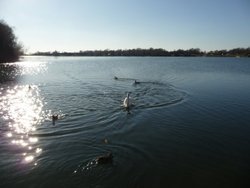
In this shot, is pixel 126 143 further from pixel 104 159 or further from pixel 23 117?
pixel 23 117

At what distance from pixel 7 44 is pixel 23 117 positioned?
7533 centimetres

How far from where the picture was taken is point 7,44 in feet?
282

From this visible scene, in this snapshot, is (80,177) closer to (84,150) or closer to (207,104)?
(84,150)

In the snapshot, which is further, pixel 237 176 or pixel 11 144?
pixel 11 144

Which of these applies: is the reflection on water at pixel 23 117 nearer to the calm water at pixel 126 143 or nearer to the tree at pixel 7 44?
the calm water at pixel 126 143

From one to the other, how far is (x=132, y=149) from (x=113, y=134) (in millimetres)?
2270

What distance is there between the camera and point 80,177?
10023 millimetres

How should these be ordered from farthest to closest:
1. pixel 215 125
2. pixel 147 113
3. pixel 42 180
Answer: pixel 147 113 < pixel 215 125 < pixel 42 180

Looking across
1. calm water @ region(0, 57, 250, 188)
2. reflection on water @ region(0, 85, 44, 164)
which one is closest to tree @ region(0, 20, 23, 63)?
reflection on water @ region(0, 85, 44, 164)

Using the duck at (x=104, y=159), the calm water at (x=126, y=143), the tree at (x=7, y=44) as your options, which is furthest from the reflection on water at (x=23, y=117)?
the tree at (x=7, y=44)

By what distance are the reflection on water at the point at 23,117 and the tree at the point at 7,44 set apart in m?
60.6

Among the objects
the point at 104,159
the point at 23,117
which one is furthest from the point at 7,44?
the point at 104,159

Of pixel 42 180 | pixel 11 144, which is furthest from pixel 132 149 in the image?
pixel 11 144

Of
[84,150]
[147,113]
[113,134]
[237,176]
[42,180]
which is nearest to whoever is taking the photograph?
[42,180]
